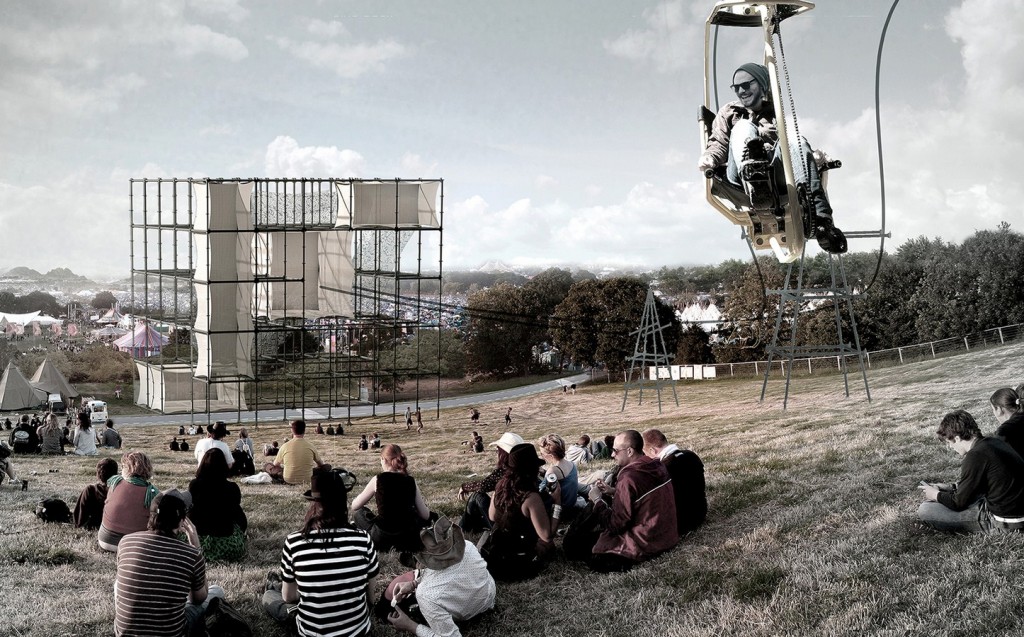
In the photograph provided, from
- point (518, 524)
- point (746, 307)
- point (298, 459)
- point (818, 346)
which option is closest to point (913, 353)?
point (818, 346)

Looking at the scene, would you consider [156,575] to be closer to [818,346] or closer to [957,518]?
[957,518]

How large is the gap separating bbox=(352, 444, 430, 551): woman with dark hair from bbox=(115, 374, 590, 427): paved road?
152 inches

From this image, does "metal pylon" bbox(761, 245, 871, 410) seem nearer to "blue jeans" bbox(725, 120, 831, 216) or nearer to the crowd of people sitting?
the crowd of people sitting

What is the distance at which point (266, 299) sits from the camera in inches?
498

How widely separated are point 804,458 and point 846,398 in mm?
604

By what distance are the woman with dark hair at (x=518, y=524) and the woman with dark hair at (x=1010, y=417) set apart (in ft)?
5.63

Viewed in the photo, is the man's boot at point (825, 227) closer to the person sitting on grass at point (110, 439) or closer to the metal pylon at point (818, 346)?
the metal pylon at point (818, 346)

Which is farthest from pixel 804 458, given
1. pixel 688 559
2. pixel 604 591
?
pixel 604 591

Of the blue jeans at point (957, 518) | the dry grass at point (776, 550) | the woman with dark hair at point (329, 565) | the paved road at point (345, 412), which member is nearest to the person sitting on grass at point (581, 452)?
the dry grass at point (776, 550)

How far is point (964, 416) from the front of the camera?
2.99m

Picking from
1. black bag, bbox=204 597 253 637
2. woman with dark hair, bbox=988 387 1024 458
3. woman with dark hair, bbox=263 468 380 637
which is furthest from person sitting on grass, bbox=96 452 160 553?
woman with dark hair, bbox=988 387 1024 458

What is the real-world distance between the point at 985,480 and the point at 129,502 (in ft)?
10.4

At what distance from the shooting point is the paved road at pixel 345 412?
7.65 metres

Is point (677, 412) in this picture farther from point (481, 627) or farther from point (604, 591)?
point (481, 627)
